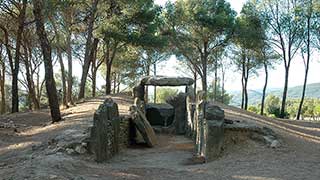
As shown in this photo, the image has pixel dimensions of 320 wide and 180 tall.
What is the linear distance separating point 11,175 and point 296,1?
29.5 m

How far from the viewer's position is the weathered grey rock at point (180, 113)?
64.7ft

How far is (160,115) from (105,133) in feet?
32.2

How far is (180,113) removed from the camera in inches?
797

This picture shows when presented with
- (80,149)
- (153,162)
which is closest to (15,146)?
(80,149)

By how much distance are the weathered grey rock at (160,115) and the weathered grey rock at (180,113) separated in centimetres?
49

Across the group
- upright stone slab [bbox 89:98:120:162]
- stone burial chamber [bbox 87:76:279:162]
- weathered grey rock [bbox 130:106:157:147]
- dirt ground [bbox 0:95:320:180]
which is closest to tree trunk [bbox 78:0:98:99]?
stone burial chamber [bbox 87:76:279:162]

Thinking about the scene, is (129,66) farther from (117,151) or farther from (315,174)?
(315,174)

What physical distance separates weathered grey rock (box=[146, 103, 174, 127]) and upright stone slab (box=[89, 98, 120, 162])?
25.5 ft

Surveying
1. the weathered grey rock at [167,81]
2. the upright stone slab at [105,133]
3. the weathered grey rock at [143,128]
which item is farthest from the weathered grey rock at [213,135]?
the weathered grey rock at [167,81]

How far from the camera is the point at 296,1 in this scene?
32719 millimetres

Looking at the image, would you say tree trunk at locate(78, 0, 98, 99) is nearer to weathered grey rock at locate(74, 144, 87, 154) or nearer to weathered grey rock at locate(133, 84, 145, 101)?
weathered grey rock at locate(133, 84, 145, 101)

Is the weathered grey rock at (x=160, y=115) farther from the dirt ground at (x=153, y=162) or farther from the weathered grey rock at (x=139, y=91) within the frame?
the dirt ground at (x=153, y=162)

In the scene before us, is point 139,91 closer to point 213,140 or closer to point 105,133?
point 105,133

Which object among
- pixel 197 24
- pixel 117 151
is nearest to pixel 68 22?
pixel 197 24
